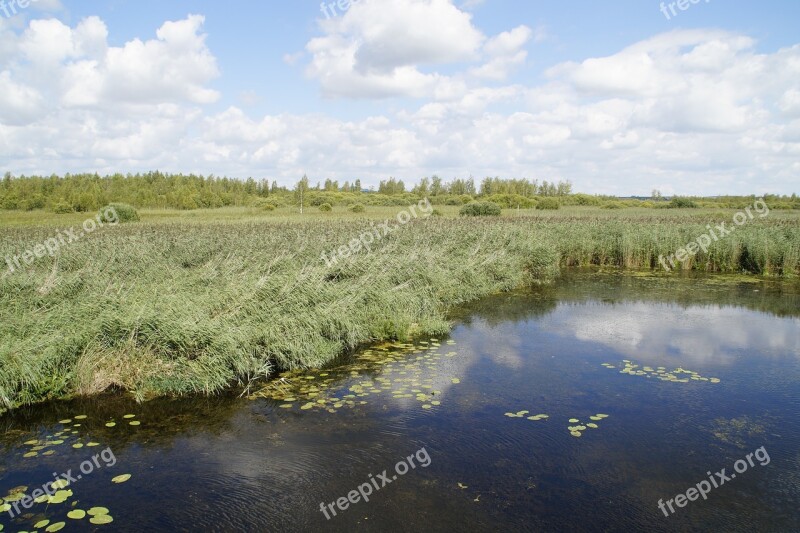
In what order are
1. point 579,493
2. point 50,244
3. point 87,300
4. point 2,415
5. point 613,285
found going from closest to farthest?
point 579,493
point 2,415
point 87,300
point 50,244
point 613,285

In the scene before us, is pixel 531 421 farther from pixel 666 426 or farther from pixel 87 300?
pixel 87 300

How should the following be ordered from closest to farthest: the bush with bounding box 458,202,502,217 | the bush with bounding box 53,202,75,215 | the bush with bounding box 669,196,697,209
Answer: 1. the bush with bounding box 458,202,502,217
2. the bush with bounding box 53,202,75,215
3. the bush with bounding box 669,196,697,209

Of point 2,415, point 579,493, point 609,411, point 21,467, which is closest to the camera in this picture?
point 579,493

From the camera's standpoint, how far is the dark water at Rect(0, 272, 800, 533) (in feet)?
19.0

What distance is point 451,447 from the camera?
721 centimetres

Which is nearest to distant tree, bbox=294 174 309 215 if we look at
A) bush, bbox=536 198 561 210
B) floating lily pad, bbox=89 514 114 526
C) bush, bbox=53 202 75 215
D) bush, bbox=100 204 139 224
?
bush, bbox=100 204 139 224

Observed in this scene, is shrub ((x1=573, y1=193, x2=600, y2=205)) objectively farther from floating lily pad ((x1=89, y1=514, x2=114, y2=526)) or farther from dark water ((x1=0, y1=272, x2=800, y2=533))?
floating lily pad ((x1=89, y1=514, x2=114, y2=526))

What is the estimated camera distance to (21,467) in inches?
260

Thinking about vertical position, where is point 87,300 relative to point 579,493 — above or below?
above

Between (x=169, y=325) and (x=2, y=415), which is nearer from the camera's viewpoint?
(x=2, y=415)

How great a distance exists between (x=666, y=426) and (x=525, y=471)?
8.70 ft

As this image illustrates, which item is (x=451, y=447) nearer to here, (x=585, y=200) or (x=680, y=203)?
(x=680, y=203)

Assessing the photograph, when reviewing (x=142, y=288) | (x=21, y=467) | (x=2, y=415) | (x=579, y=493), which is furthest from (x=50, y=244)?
(x=579, y=493)

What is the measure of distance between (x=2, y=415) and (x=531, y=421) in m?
7.59
